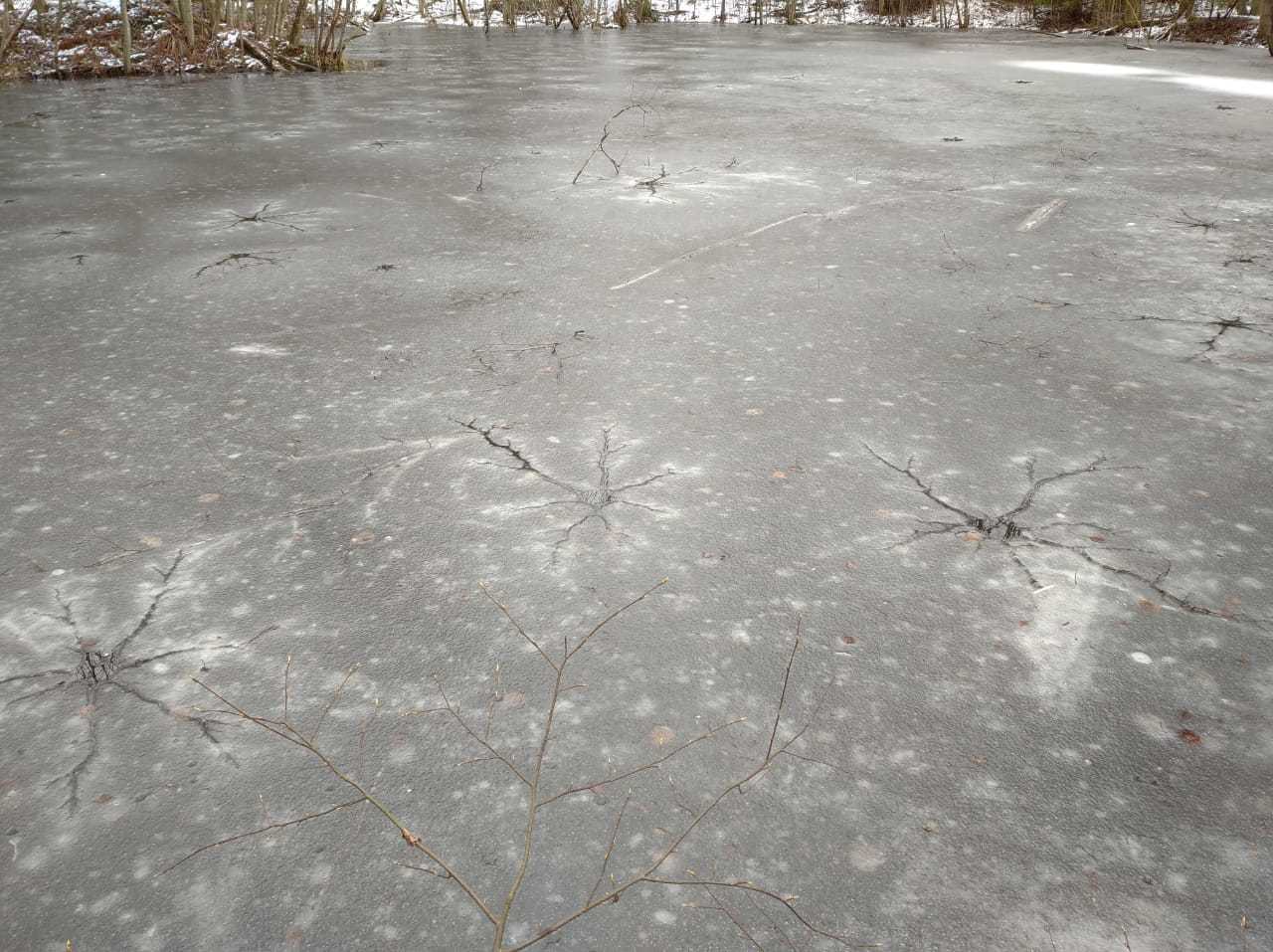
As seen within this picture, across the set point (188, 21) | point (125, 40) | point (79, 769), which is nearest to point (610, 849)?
point (79, 769)

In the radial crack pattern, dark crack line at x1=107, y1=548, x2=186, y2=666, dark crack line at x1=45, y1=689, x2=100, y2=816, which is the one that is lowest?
dark crack line at x1=45, y1=689, x2=100, y2=816

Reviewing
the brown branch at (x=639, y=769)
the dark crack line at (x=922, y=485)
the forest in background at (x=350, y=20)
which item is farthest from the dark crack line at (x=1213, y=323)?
the forest in background at (x=350, y=20)

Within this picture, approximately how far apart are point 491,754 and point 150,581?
40.3 inches

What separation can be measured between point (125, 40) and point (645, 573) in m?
11.6

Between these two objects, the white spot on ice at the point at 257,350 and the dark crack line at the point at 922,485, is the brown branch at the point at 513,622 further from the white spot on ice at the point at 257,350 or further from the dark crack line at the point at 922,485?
the white spot on ice at the point at 257,350

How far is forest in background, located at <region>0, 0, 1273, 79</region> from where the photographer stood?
38.2 ft

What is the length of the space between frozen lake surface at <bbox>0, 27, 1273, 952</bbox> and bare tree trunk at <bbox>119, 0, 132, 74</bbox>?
6.77 m

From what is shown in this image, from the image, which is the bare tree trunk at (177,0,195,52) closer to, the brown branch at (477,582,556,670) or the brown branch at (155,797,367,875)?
the brown branch at (477,582,556,670)

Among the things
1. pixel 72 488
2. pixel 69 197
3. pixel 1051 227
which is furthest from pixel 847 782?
pixel 69 197

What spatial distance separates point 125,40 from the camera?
11094 mm

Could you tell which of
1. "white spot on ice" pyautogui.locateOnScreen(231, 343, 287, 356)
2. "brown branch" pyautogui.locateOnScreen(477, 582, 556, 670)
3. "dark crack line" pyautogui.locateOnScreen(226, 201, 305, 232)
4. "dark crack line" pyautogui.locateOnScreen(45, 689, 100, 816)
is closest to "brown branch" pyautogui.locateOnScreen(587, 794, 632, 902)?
"brown branch" pyautogui.locateOnScreen(477, 582, 556, 670)

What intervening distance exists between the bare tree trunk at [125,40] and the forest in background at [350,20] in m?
0.02

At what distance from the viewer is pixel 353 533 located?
2.52 meters

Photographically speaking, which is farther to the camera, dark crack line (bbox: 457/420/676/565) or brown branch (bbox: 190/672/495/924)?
dark crack line (bbox: 457/420/676/565)
